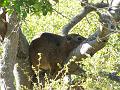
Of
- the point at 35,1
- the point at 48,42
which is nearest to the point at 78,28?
the point at 48,42

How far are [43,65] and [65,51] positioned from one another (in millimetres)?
424

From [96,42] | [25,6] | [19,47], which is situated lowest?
[19,47]

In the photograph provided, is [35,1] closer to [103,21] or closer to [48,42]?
[103,21]

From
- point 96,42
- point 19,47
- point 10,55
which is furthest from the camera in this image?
point 19,47

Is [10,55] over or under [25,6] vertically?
under

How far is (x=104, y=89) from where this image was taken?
20.1 ft

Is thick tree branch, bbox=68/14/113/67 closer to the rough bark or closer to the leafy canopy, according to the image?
the rough bark

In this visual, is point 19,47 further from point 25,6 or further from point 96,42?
point 25,6

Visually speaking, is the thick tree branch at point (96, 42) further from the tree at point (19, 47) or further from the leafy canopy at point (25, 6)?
the leafy canopy at point (25, 6)

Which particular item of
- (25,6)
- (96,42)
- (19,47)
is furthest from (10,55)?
(25,6)

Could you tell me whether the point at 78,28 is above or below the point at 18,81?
below

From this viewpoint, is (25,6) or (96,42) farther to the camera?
(96,42)

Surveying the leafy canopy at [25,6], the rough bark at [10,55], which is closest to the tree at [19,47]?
the rough bark at [10,55]

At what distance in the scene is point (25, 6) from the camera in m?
4.07
